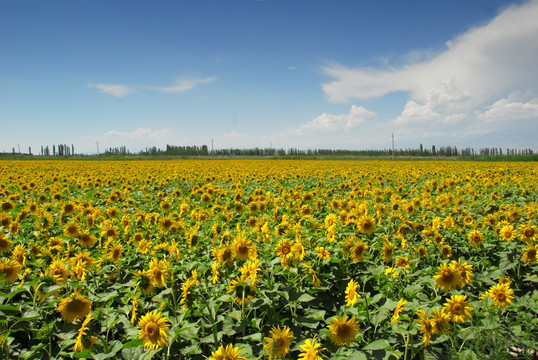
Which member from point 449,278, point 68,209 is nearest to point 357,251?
point 449,278

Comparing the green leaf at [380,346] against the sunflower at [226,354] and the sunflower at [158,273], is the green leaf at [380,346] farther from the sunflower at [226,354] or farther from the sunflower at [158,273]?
the sunflower at [158,273]

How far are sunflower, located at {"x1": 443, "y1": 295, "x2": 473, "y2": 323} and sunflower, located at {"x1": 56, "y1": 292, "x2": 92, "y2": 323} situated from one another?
8.68 feet

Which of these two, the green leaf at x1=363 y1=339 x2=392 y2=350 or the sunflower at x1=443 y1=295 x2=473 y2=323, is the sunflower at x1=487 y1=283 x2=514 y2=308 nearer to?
the sunflower at x1=443 y1=295 x2=473 y2=323

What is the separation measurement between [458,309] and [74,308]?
9.24 ft

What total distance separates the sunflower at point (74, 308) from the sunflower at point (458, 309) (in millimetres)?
2644

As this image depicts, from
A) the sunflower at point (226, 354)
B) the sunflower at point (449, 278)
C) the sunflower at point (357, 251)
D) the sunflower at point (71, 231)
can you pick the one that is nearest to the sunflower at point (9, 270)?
the sunflower at point (71, 231)

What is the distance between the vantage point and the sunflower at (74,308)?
7.93ft

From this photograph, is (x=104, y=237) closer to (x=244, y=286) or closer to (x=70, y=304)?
(x=70, y=304)

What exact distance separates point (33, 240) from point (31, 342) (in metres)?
2.60

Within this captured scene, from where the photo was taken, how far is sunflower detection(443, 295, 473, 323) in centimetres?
223

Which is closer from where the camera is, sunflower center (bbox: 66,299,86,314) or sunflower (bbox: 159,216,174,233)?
sunflower center (bbox: 66,299,86,314)

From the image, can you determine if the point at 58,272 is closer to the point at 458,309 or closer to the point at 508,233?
the point at 458,309

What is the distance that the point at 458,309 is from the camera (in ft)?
7.42

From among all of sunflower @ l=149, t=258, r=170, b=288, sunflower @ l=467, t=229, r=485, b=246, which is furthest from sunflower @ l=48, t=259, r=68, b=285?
sunflower @ l=467, t=229, r=485, b=246
